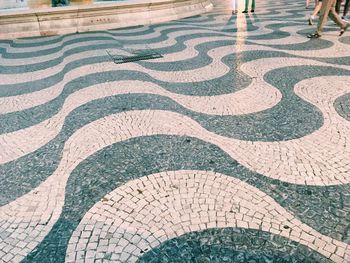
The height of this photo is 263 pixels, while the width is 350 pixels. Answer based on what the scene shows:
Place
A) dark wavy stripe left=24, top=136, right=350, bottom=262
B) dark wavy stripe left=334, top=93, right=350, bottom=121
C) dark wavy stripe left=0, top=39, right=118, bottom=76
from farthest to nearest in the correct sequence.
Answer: dark wavy stripe left=0, top=39, right=118, bottom=76
dark wavy stripe left=334, top=93, right=350, bottom=121
dark wavy stripe left=24, top=136, right=350, bottom=262

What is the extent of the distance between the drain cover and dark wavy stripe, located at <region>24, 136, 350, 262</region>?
9.88 feet

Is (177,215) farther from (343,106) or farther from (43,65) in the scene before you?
(43,65)

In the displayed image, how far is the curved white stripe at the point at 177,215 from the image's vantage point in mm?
1896

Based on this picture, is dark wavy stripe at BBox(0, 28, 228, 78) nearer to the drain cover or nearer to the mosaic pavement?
the mosaic pavement

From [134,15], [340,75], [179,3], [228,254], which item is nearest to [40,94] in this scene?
[228,254]

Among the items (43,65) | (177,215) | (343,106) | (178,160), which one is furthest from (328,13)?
(177,215)

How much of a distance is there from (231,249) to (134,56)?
15.7 feet

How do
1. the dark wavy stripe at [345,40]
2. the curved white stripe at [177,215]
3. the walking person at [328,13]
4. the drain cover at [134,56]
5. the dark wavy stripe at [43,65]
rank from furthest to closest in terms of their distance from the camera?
the dark wavy stripe at [345,40], the walking person at [328,13], the drain cover at [134,56], the dark wavy stripe at [43,65], the curved white stripe at [177,215]

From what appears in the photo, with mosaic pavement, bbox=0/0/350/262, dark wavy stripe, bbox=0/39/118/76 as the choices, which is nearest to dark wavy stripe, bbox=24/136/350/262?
mosaic pavement, bbox=0/0/350/262

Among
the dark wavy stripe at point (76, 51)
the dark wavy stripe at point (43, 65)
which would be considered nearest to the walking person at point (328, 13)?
the dark wavy stripe at point (76, 51)

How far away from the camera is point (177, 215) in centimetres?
214

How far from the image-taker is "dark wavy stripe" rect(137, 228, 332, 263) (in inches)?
70.2

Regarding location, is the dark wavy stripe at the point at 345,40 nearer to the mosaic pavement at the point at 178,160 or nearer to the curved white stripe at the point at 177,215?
the mosaic pavement at the point at 178,160

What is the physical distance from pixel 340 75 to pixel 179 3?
7050 mm
